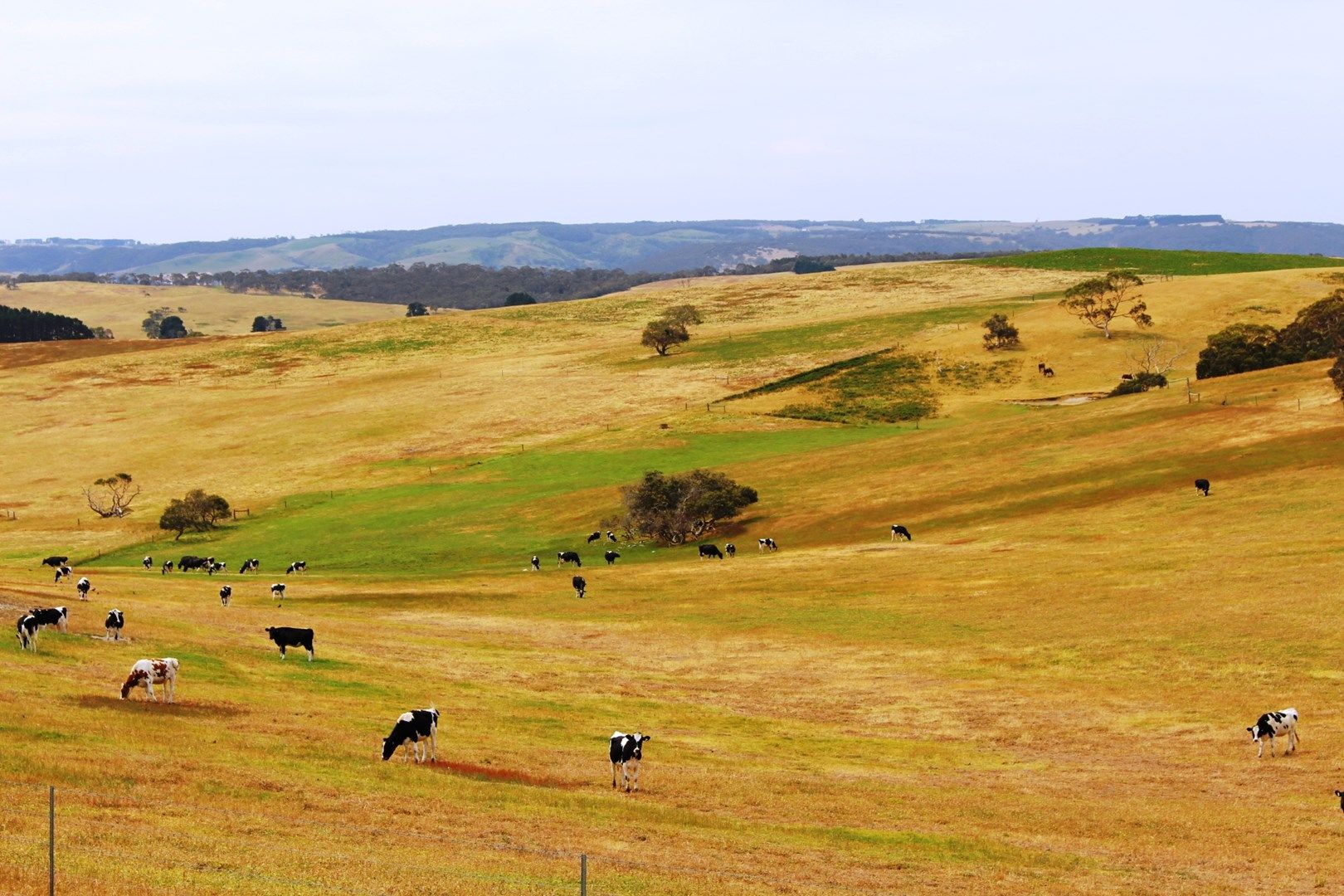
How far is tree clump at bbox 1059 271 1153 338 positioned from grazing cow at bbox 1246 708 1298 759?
342 feet

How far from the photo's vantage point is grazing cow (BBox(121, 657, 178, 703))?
104 ft

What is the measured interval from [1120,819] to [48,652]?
93.7 feet

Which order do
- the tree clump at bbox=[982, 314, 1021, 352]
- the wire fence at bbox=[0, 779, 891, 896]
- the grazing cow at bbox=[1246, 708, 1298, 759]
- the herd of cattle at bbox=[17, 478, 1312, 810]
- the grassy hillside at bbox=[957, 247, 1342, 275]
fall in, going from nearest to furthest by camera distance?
the wire fence at bbox=[0, 779, 891, 896] < the herd of cattle at bbox=[17, 478, 1312, 810] < the grazing cow at bbox=[1246, 708, 1298, 759] < the tree clump at bbox=[982, 314, 1021, 352] < the grassy hillside at bbox=[957, 247, 1342, 275]

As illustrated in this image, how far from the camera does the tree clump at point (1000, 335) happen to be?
429 feet

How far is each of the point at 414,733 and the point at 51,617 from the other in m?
15.9

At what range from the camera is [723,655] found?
162ft

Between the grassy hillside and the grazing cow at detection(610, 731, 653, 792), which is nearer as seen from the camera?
the grazing cow at detection(610, 731, 653, 792)

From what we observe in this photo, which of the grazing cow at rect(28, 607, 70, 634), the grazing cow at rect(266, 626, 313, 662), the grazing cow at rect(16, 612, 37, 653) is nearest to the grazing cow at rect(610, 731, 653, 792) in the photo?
the grazing cow at rect(266, 626, 313, 662)

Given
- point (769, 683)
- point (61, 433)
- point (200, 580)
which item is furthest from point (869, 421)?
point (61, 433)

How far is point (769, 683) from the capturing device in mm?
44531

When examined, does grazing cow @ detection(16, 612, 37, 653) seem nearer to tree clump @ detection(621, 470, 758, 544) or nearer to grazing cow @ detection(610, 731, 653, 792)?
grazing cow @ detection(610, 731, 653, 792)

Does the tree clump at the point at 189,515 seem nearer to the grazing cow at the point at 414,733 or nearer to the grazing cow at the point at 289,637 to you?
the grazing cow at the point at 289,637

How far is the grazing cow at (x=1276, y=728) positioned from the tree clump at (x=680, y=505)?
4959cm

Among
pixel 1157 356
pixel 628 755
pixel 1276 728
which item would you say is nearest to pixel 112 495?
pixel 628 755
